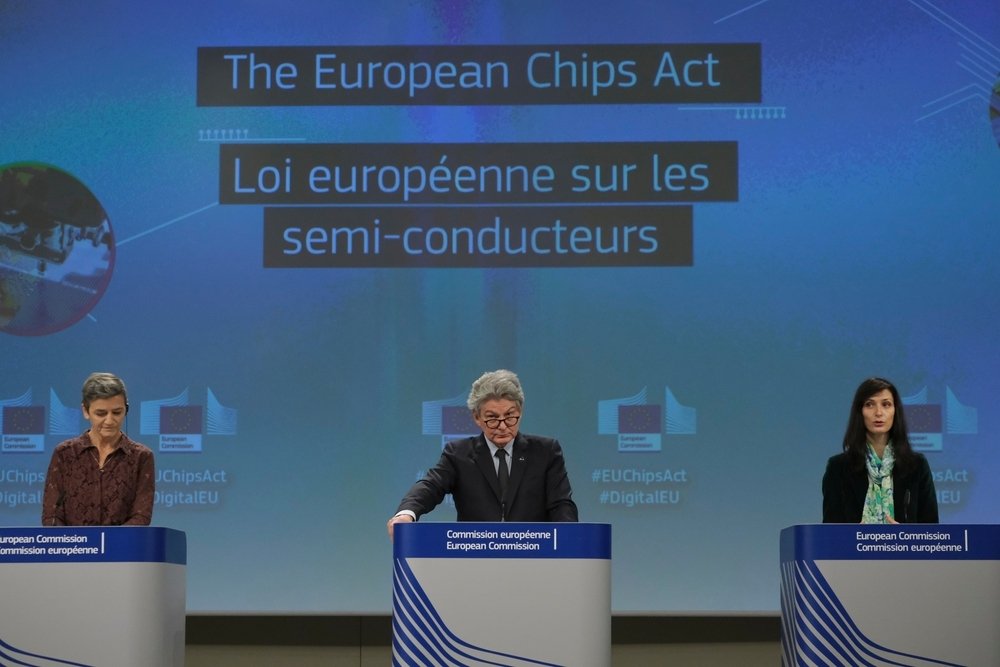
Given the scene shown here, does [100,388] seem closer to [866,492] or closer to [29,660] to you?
[29,660]

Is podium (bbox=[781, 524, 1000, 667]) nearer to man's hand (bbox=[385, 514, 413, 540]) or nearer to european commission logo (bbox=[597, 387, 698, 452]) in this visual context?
man's hand (bbox=[385, 514, 413, 540])

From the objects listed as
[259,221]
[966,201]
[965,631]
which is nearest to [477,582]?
[965,631]

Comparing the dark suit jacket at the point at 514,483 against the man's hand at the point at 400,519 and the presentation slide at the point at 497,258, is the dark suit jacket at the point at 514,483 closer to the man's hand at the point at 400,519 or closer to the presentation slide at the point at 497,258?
the man's hand at the point at 400,519

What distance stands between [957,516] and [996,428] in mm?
425

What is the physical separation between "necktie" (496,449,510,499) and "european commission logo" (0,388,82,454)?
237 cm

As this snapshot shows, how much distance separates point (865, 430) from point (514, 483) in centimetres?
124

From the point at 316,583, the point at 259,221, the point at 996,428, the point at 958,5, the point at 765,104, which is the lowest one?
the point at 316,583

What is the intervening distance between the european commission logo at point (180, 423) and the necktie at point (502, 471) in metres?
1.86

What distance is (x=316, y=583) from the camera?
5996 millimetres

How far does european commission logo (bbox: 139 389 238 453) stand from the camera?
605 cm

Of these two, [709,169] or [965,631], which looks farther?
[709,169]

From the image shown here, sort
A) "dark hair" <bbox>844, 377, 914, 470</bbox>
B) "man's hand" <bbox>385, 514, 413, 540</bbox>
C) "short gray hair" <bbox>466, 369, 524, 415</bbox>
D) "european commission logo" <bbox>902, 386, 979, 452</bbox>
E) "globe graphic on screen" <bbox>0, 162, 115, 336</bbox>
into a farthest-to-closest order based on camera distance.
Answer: "globe graphic on screen" <bbox>0, 162, 115, 336</bbox>, "european commission logo" <bbox>902, 386, 979, 452</bbox>, "dark hair" <bbox>844, 377, 914, 470</bbox>, "short gray hair" <bbox>466, 369, 524, 415</bbox>, "man's hand" <bbox>385, 514, 413, 540</bbox>

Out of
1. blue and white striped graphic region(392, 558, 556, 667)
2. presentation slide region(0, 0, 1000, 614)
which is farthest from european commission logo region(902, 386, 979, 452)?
blue and white striped graphic region(392, 558, 556, 667)

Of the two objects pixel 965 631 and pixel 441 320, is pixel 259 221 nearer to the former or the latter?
pixel 441 320
